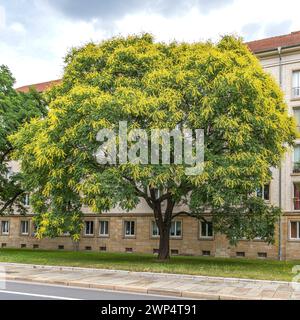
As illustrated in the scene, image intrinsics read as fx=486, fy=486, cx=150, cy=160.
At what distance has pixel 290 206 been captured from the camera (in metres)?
32.6

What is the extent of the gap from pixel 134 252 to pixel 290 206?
477 inches

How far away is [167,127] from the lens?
20.1m

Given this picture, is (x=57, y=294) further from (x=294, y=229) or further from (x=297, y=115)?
(x=297, y=115)

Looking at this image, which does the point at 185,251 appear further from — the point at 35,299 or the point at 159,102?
the point at 35,299

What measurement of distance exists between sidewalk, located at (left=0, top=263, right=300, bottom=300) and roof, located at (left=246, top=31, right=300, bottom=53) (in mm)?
22199

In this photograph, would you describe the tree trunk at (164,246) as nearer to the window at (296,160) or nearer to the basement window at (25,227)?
the window at (296,160)

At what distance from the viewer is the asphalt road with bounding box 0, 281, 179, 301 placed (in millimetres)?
12211

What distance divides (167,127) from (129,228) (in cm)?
1944

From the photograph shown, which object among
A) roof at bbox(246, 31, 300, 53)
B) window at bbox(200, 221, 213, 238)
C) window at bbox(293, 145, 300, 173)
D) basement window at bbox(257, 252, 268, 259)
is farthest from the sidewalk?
roof at bbox(246, 31, 300, 53)

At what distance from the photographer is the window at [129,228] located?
3797cm

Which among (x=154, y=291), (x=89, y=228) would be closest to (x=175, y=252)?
(x=89, y=228)

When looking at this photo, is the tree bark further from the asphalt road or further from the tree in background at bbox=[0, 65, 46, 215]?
the tree in background at bbox=[0, 65, 46, 215]

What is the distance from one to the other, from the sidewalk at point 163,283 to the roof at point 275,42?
22.2 meters
